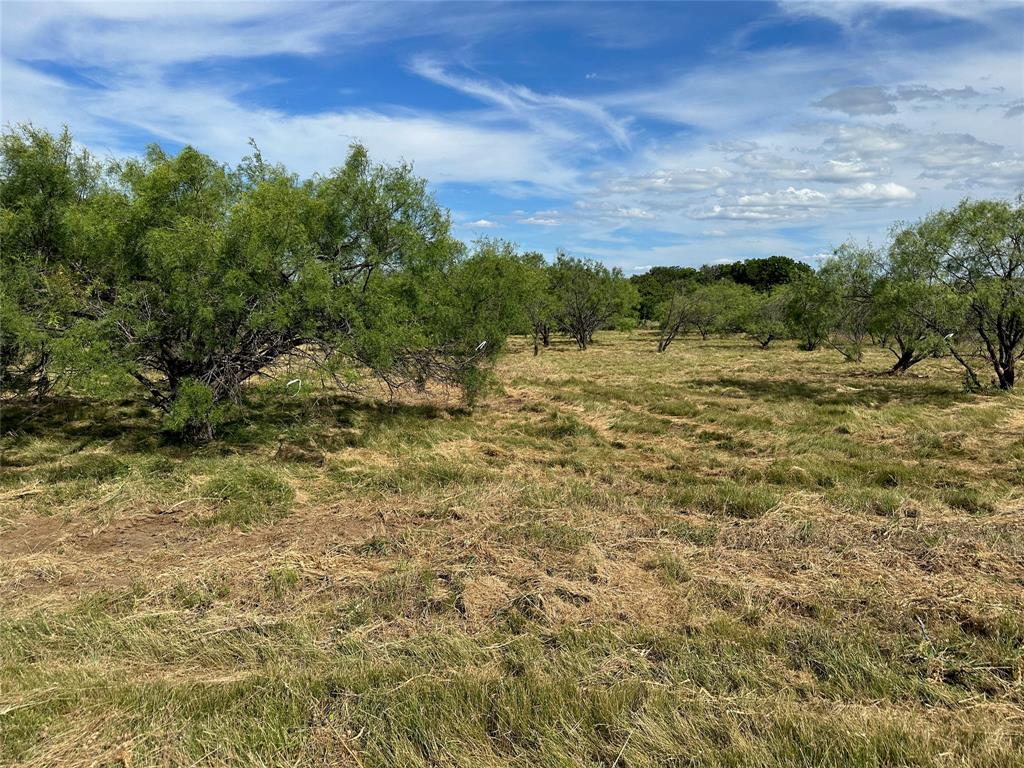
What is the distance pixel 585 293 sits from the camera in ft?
130

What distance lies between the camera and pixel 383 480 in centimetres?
837

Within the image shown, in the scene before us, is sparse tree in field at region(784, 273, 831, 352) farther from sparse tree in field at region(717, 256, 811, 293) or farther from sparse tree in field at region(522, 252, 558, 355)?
sparse tree in field at region(717, 256, 811, 293)

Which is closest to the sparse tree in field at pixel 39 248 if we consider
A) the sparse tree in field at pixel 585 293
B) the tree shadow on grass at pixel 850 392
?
the tree shadow on grass at pixel 850 392

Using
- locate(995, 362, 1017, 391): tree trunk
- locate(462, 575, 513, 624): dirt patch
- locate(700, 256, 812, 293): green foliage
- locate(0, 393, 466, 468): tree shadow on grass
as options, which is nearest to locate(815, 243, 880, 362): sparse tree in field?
locate(995, 362, 1017, 391): tree trunk

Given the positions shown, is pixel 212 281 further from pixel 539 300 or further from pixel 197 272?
pixel 539 300

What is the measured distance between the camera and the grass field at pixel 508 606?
10.5 feet

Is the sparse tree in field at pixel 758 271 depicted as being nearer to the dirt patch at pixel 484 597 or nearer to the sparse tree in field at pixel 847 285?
the sparse tree in field at pixel 847 285

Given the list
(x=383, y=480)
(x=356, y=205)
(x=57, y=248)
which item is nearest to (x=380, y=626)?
(x=383, y=480)

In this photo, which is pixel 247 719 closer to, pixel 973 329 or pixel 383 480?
pixel 383 480

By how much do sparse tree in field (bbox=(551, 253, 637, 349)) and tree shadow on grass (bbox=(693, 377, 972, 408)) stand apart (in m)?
19.0

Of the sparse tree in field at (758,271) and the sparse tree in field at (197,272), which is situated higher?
the sparse tree in field at (758,271)

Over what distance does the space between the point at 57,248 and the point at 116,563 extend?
7321mm

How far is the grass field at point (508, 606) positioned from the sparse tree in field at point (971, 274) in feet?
27.0

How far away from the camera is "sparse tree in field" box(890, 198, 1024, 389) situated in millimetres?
15469
